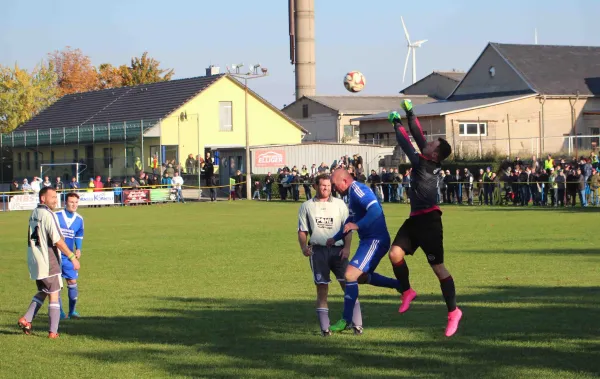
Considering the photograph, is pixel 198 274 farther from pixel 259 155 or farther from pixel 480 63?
pixel 480 63

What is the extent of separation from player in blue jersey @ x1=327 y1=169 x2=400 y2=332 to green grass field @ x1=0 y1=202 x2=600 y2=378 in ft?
1.59

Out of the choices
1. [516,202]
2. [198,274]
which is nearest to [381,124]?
[516,202]

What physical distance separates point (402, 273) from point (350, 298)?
2.32 feet

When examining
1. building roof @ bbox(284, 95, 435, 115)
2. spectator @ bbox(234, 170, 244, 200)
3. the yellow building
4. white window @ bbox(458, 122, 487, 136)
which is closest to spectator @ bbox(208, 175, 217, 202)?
spectator @ bbox(234, 170, 244, 200)

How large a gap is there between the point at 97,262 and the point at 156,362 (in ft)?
36.4

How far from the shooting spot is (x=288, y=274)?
16.1 meters

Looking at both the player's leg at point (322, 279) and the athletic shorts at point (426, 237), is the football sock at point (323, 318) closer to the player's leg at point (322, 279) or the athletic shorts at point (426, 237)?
the player's leg at point (322, 279)

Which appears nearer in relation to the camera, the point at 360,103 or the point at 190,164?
the point at 190,164

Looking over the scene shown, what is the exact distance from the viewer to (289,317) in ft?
36.6

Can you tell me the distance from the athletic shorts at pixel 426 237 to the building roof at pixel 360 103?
2493 inches

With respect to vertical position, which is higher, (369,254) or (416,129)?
(416,129)

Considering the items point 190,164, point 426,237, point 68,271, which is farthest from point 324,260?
point 190,164

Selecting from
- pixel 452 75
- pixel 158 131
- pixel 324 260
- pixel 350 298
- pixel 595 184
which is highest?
pixel 452 75

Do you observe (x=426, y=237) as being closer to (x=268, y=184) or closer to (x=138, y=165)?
(x=268, y=184)
